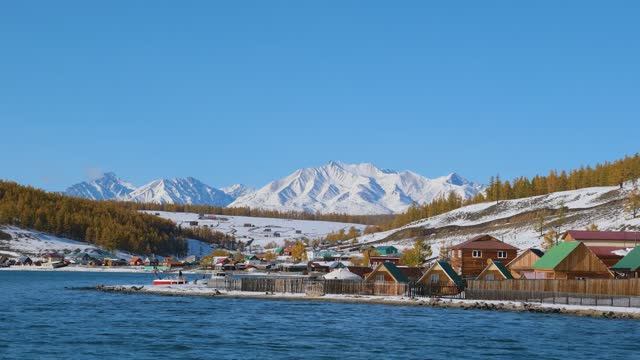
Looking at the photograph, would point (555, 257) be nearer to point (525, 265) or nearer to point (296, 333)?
point (525, 265)

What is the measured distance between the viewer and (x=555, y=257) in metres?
100

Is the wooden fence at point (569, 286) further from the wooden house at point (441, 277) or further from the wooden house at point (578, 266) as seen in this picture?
the wooden house at point (578, 266)

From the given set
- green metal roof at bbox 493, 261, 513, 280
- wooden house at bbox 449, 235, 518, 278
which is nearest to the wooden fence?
green metal roof at bbox 493, 261, 513, 280

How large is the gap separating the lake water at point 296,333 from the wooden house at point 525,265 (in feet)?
71.4

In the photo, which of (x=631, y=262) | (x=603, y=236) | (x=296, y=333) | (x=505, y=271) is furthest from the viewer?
(x=603, y=236)

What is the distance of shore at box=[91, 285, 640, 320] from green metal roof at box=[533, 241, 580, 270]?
9844 mm

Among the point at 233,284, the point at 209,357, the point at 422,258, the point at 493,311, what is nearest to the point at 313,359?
the point at 209,357

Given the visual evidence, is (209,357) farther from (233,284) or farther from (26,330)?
(233,284)

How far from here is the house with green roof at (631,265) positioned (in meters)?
98.6

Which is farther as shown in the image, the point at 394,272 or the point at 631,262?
the point at 394,272

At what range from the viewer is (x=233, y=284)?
379ft

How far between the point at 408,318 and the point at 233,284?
138 feet

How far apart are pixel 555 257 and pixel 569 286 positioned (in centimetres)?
986

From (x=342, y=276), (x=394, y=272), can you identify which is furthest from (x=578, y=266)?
(x=342, y=276)
